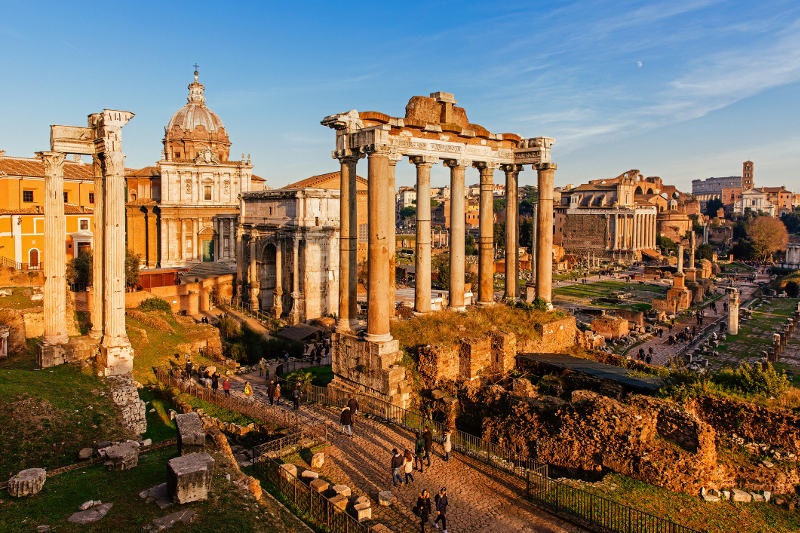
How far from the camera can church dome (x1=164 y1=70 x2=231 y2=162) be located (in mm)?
52094

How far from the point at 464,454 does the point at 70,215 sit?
36838mm

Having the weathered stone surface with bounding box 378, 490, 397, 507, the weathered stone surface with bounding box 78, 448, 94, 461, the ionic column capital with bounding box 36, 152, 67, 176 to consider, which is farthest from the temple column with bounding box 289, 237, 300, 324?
the weathered stone surface with bounding box 378, 490, 397, 507

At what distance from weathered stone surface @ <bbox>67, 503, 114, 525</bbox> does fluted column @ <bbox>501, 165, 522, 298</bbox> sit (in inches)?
596

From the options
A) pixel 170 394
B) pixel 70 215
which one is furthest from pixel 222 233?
pixel 170 394

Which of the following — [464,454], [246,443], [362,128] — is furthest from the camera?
[362,128]

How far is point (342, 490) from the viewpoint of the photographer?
10.8 m

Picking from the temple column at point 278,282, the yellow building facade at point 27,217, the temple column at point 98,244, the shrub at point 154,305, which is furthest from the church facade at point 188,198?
the temple column at point 98,244

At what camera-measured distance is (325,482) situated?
10977 mm

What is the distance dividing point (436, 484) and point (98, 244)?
498 inches

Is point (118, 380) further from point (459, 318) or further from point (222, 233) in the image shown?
point (222, 233)

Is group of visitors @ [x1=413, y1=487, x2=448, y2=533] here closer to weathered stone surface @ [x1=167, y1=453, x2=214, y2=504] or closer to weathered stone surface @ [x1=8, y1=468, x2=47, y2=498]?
weathered stone surface @ [x1=167, y1=453, x2=214, y2=504]

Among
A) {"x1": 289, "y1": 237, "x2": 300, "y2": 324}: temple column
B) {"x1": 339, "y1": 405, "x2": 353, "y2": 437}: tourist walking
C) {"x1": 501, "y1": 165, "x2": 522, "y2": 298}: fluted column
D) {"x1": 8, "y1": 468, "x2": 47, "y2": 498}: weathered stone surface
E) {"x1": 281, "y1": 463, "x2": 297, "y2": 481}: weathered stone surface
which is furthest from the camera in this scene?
{"x1": 289, "y1": 237, "x2": 300, "y2": 324}: temple column

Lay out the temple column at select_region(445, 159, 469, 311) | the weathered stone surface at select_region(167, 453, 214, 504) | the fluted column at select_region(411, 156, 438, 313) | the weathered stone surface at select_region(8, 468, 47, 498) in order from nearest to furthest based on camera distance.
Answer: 1. the weathered stone surface at select_region(167, 453, 214, 504)
2. the weathered stone surface at select_region(8, 468, 47, 498)
3. the fluted column at select_region(411, 156, 438, 313)
4. the temple column at select_region(445, 159, 469, 311)

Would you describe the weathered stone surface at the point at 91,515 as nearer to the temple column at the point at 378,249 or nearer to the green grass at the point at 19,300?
the temple column at the point at 378,249
